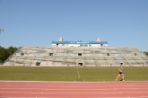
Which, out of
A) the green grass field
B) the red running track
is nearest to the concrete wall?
the green grass field

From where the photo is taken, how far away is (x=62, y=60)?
3514 inches

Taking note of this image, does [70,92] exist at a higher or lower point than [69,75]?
lower

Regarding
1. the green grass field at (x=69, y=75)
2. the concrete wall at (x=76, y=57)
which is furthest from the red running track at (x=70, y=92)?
the concrete wall at (x=76, y=57)

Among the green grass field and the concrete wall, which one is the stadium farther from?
the green grass field

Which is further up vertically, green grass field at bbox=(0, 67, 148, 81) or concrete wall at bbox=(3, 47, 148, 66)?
concrete wall at bbox=(3, 47, 148, 66)

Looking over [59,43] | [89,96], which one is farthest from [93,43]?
[89,96]

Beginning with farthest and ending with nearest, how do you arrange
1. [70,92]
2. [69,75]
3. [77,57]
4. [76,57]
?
1. [76,57]
2. [77,57]
3. [69,75]
4. [70,92]

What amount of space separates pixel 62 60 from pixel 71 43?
19.5 meters

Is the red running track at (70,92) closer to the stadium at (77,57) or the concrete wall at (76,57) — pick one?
the stadium at (77,57)

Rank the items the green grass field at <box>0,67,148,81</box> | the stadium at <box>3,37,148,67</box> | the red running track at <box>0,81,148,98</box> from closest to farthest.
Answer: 1. the red running track at <box>0,81,148,98</box>
2. the green grass field at <box>0,67,148,81</box>
3. the stadium at <box>3,37,148,67</box>

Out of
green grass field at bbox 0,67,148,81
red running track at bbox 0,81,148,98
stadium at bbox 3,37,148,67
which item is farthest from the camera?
stadium at bbox 3,37,148,67

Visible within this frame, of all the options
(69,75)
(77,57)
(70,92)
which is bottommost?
(70,92)

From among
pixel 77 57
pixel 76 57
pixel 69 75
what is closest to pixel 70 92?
pixel 69 75

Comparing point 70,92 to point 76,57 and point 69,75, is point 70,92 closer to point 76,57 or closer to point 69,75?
point 69,75
